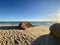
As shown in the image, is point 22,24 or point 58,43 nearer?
point 58,43

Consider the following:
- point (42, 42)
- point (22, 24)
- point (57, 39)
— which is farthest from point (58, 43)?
point (22, 24)

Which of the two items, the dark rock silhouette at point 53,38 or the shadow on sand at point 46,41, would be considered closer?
the dark rock silhouette at point 53,38

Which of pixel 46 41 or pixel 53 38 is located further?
pixel 46 41

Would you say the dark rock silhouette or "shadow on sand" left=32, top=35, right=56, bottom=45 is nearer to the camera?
the dark rock silhouette

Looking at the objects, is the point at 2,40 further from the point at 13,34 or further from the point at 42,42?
the point at 42,42

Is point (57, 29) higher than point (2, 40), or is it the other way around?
point (57, 29)

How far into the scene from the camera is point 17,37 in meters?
5.36

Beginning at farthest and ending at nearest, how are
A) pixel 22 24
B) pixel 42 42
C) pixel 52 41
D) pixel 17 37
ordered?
pixel 22 24
pixel 17 37
pixel 42 42
pixel 52 41

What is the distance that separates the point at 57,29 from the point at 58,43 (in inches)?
13.6

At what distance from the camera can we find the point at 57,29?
147 inches

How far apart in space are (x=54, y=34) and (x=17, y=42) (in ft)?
5.32

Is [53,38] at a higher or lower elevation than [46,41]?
higher

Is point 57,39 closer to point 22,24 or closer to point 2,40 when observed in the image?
point 2,40

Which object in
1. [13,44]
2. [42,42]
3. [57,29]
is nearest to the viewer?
[57,29]
